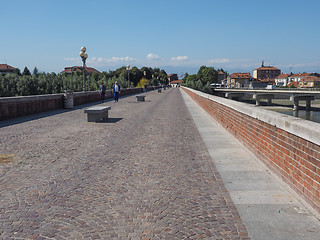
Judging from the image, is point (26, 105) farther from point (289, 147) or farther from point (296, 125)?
point (296, 125)

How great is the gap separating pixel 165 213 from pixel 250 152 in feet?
13.1

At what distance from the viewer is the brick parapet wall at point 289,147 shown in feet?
13.0

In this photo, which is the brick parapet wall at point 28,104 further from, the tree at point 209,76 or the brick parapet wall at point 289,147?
the tree at point 209,76

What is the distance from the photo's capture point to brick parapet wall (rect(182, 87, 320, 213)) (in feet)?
13.0

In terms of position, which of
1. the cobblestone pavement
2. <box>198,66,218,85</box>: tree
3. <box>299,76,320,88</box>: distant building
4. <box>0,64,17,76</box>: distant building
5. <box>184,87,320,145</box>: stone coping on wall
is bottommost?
the cobblestone pavement

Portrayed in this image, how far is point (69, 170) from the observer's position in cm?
596

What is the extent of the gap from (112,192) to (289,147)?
2.92m

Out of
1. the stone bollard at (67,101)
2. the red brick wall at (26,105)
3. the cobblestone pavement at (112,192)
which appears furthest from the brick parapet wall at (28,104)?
the cobblestone pavement at (112,192)

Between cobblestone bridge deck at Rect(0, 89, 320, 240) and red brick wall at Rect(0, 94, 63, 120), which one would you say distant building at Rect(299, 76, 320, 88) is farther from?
cobblestone bridge deck at Rect(0, 89, 320, 240)

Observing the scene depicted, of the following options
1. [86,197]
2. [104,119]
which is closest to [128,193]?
[86,197]

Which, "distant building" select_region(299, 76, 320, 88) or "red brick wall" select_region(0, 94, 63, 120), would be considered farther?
"distant building" select_region(299, 76, 320, 88)

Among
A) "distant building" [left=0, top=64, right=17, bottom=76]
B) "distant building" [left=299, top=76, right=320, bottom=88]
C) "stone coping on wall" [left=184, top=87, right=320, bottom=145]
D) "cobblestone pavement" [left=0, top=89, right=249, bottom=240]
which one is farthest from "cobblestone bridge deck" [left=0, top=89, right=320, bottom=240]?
"distant building" [left=0, top=64, right=17, bottom=76]

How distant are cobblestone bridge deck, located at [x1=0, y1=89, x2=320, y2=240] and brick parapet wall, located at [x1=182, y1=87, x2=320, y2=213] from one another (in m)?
0.55

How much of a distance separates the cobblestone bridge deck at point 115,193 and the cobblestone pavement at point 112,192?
1 cm
